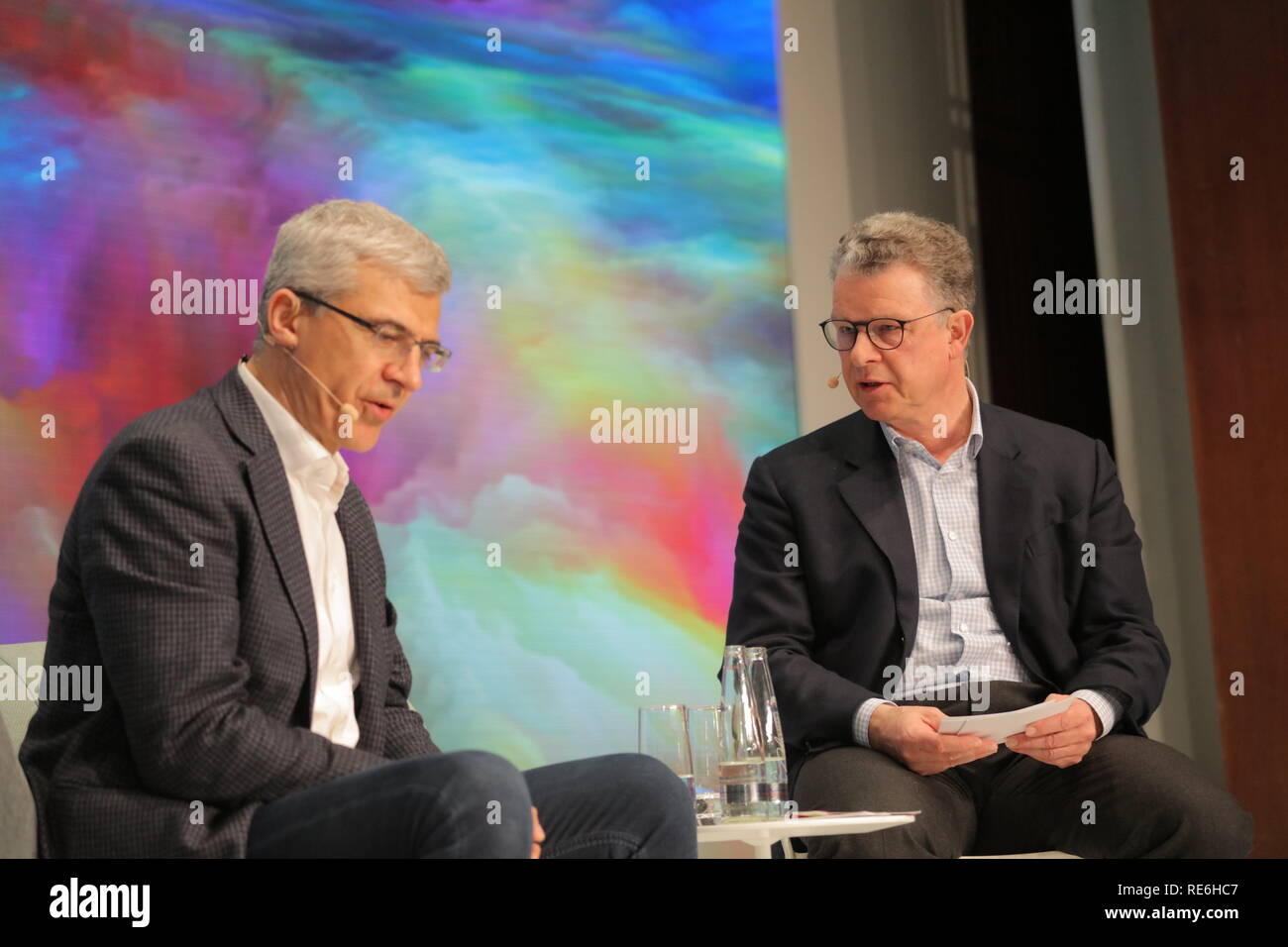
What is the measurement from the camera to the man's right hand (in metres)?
2.16

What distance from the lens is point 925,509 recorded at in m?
2.52

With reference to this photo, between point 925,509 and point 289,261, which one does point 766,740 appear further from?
point 289,261

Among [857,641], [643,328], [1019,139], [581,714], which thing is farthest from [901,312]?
[1019,139]

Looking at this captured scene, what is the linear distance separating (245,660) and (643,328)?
2.05 metres

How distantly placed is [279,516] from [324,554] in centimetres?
17

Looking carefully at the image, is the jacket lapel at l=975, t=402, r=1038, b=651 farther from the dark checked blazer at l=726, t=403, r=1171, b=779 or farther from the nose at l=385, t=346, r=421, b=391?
the nose at l=385, t=346, r=421, b=391

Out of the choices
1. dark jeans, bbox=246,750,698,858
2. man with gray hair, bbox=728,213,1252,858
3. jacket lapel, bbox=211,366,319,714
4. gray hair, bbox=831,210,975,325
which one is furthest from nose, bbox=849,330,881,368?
dark jeans, bbox=246,750,698,858

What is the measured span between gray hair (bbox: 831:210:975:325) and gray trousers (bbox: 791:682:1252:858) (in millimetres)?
744

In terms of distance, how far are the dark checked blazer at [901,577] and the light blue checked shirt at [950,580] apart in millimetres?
22

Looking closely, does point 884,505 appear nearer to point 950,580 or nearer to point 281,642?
point 950,580

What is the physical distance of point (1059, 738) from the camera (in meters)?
2.20

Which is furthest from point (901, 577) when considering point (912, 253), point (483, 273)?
point (483, 273)

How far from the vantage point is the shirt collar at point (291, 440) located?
1.83m

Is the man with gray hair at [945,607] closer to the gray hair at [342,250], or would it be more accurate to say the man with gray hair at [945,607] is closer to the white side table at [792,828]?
the white side table at [792,828]
